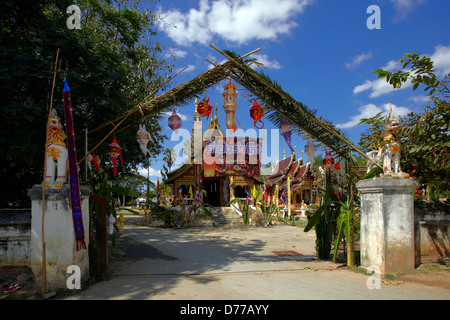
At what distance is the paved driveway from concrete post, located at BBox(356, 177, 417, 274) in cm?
52

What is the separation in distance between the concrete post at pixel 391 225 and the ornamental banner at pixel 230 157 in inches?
676

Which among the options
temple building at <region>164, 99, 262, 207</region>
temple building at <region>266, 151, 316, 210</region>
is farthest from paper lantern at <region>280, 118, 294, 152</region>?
temple building at <region>266, 151, 316, 210</region>

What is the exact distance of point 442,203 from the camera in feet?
20.7

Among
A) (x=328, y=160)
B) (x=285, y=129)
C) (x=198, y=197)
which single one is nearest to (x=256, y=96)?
(x=285, y=129)

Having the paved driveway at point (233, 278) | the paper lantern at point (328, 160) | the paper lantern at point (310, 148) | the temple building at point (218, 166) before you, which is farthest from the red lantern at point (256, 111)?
the temple building at point (218, 166)

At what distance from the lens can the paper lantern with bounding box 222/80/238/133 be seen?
22.5ft

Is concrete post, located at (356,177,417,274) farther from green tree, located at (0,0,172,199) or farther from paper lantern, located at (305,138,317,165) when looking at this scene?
green tree, located at (0,0,172,199)

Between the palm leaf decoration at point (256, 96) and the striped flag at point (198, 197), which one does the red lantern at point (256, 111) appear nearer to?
Result: the palm leaf decoration at point (256, 96)

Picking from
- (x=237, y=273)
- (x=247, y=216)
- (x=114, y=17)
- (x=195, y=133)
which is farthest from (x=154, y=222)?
(x=237, y=273)

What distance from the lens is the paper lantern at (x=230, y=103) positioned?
687cm

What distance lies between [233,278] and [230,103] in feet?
12.6

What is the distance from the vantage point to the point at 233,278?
18.9ft

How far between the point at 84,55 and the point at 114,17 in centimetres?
373

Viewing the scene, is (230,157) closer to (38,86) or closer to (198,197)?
(198,197)
